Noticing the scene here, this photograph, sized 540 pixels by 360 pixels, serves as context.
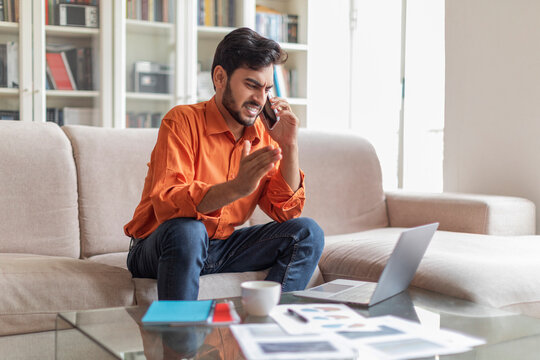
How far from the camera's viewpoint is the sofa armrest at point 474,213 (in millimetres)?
2186

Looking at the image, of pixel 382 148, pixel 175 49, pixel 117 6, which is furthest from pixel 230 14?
pixel 382 148

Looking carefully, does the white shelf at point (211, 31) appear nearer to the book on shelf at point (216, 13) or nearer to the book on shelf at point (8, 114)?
the book on shelf at point (216, 13)

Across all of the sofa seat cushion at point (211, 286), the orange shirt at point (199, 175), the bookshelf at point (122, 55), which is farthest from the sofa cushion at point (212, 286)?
the bookshelf at point (122, 55)

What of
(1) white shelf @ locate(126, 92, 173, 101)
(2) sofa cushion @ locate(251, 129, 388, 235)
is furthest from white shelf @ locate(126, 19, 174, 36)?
(2) sofa cushion @ locate(251, 129, 388, 235)

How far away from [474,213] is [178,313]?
4.81 ft

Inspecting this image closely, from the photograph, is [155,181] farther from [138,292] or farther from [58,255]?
[58,255]

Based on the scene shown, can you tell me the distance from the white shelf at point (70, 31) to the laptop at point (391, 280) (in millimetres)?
2662

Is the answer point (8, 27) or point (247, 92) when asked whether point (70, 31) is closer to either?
point (8, 27)

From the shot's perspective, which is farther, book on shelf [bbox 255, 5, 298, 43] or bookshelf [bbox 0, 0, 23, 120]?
book on shelf [bbox 255, 5, 298, 43]

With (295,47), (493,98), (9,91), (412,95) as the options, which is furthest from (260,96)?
(295,47)

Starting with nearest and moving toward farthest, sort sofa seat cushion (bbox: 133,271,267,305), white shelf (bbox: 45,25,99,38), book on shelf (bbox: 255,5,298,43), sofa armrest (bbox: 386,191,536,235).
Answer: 1. sofa seat cushion (bbox: 133,271,267,305)
2. sofa armrest (bbox: 386,191,536,235)
3. white shelf (bbox: 45,25,99,38)
4. book on shelf (bbox: 255,5,298,43)

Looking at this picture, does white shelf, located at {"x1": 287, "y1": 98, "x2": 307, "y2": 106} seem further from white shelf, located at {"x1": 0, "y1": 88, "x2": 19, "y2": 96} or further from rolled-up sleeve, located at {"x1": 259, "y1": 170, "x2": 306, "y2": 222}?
rolled-up sleeve, located at {"x1": 259, "y1": 170, "x2": 306, "y2": 222}

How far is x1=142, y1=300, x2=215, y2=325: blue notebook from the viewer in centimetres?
104

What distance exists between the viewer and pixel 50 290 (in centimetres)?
149
